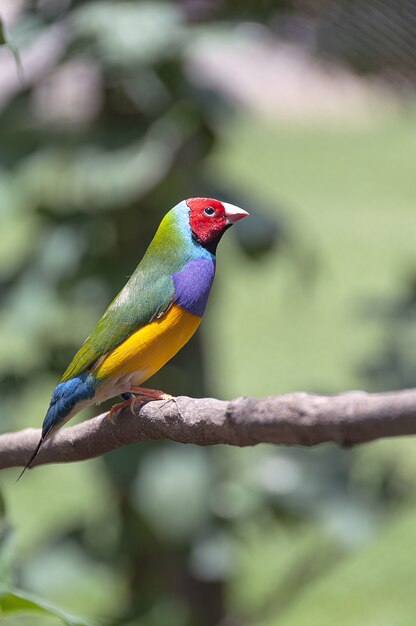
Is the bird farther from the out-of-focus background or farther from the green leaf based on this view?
the out-of-focus background

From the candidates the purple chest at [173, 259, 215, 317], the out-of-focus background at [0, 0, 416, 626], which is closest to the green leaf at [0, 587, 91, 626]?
the purple chest at [173, 259, 215, 317]

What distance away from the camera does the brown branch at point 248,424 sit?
665 mm

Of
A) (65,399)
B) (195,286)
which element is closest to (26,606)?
(65,399)

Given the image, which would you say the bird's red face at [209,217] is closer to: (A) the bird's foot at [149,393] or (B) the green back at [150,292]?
(B) the green back at [150,292]

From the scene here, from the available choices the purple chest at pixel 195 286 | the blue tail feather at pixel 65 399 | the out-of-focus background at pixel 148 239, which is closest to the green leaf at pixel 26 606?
the blue tail feather at pixel 65 399

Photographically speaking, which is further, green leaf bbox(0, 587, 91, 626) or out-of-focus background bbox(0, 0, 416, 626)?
out-of-focus background bbox(0, 0, 416, 626)

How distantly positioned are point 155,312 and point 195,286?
0.04 m

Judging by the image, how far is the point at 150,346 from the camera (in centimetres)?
100

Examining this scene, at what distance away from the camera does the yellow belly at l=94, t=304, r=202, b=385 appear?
993mm

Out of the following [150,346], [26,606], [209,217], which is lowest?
[26,606]

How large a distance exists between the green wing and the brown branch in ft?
0.20

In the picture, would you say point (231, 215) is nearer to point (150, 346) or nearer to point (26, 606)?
point (150, 346)

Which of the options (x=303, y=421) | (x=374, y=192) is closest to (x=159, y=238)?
(x=303, y=421)

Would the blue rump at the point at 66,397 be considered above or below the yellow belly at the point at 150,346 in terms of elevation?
below
